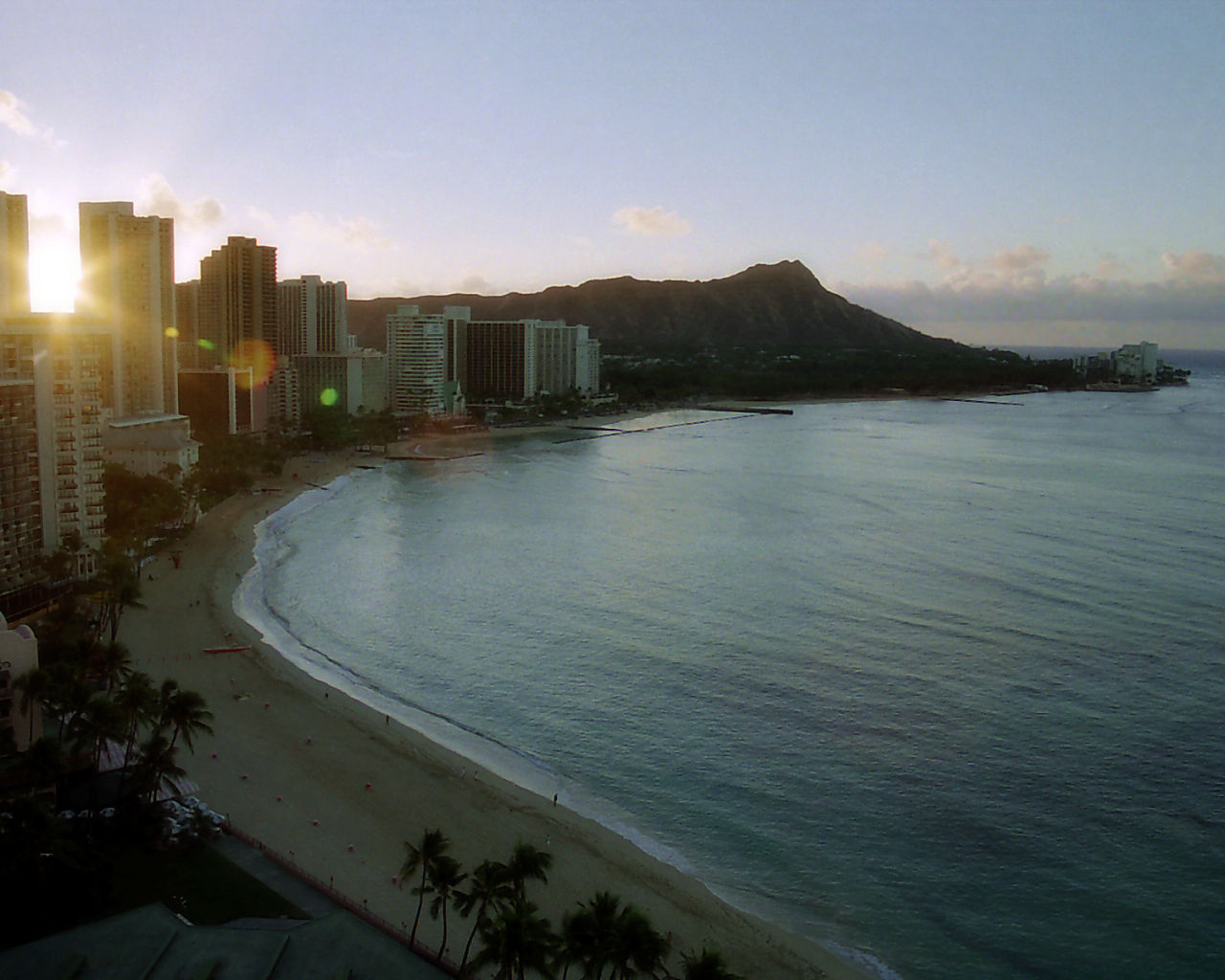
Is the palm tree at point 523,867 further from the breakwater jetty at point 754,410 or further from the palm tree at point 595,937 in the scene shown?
the breakwater jetty at point 754,410

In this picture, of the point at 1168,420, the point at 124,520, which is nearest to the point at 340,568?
the point at 124,520

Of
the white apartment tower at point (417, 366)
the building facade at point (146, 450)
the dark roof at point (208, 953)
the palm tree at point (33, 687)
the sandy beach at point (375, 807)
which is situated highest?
the white apartment tower at point (417, 366)

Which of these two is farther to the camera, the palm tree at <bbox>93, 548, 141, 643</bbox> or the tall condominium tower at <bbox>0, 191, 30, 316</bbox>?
the tall condominium tower at <bbox>0, 191, 30, 316</bbox>

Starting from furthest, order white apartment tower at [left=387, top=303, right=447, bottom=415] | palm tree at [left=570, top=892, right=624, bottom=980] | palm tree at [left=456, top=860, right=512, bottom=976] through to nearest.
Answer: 1. white apartment tower at [left=387, top=303, right=447, bottom=415]
2. palm tree at [left=456, top=860, right=512, bottom=976]
3. palm tree at [left=570, top=892, right=624, bottom=980]

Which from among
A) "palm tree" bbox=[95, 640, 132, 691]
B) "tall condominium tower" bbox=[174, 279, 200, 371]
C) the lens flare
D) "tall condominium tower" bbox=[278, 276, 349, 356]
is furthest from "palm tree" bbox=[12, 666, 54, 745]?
"tall condominium tower" bbox=[278, 276, 349, 356]

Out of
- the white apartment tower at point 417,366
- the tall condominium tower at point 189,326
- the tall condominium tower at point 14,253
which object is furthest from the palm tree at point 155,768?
the white apartment tower at point 417,366

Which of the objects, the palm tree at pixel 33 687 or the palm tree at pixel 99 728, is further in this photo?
the palm tree at pixel 33 687

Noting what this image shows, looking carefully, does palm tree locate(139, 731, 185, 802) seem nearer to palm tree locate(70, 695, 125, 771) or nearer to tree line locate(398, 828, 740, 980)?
palm tree locate(70, 695, 125, 771)
